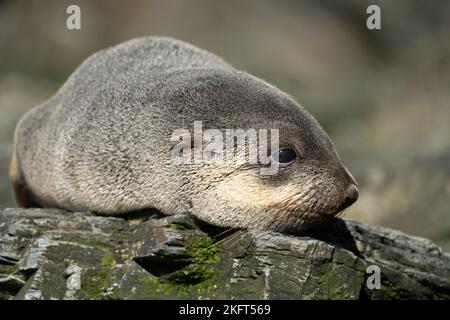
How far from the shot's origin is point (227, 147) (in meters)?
9.95

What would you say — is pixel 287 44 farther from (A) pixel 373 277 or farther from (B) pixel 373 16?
(A) pixel 373 277

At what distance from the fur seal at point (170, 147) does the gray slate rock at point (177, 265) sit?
356 mm

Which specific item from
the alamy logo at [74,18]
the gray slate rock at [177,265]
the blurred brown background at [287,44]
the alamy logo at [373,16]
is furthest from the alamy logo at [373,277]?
the alamy logo at [373,16]

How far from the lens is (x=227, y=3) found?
108 feet

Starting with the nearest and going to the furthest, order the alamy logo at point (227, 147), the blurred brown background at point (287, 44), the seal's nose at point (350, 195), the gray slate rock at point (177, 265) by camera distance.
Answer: the gray slate rock at point (177, 265) → the seal's nose at point (350, 195) → the alamy logo at point (227, 147) → the blurred brown background at point (287, 44)

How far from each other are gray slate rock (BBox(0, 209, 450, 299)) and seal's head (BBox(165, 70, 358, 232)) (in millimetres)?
247

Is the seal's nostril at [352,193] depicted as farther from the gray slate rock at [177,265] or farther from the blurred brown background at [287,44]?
the blurred brown background at [287,44]

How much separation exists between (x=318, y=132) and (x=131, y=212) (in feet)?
8.95

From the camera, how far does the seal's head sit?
9742mm

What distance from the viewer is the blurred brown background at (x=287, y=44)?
30.5 metres

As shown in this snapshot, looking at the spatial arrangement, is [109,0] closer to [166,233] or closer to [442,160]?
[442,160]

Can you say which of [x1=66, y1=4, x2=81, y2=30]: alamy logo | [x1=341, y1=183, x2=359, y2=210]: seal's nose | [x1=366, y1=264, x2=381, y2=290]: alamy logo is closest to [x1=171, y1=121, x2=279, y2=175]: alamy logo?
[x1=341, y1=183, x2=359, y2=210]: seal's nose

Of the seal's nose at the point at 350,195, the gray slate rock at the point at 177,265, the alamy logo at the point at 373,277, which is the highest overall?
the seal's nose at the point at 350,195

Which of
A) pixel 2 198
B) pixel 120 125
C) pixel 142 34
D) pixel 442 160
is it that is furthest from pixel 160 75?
pixel 142 34
